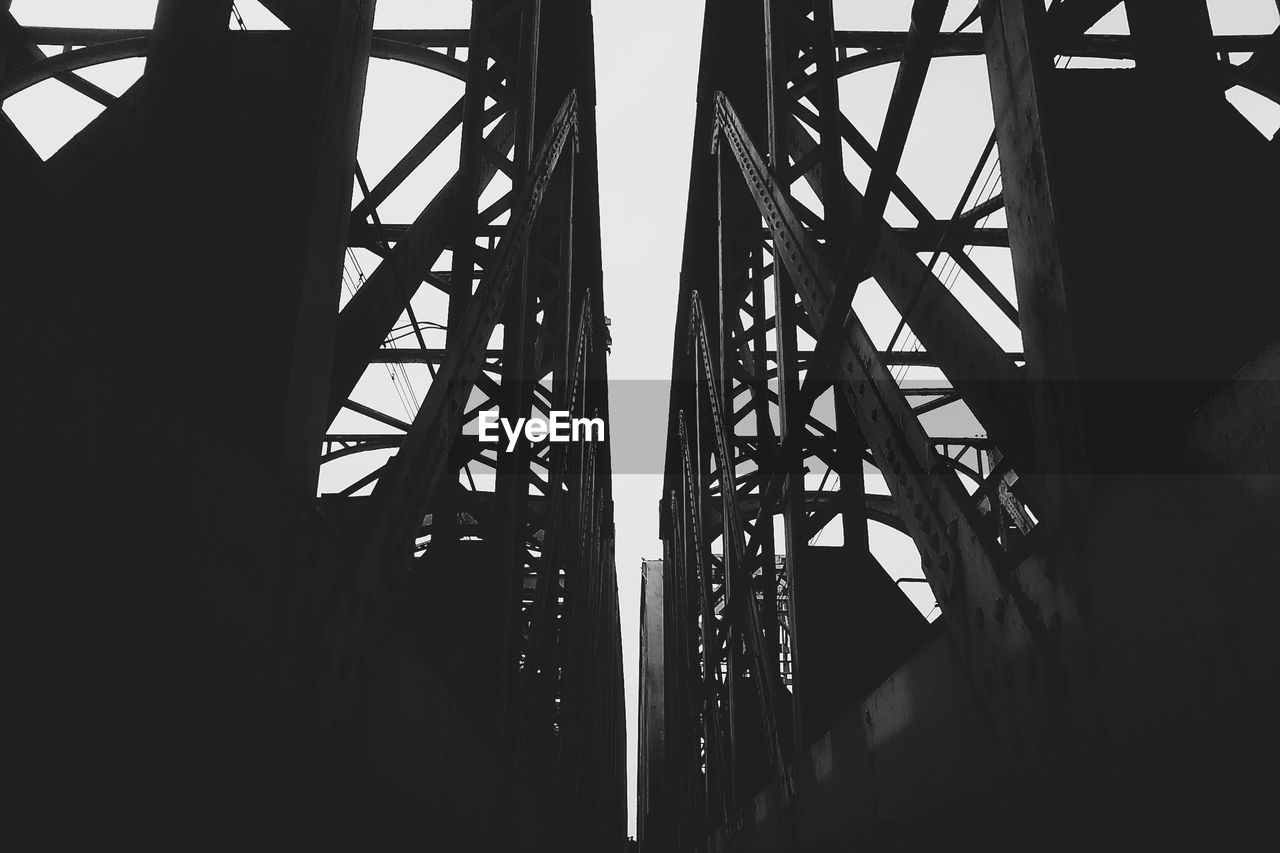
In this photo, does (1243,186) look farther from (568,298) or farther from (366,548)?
(568,298)

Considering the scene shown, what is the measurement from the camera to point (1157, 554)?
1803 mm

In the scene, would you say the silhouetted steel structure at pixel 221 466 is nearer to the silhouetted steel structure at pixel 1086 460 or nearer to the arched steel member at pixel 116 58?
the silhouetted steel structure at pixel 1086 460

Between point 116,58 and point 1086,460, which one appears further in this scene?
point 116,58

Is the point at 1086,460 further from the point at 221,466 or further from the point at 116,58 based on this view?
the point at 116,58

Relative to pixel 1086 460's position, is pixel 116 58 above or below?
above

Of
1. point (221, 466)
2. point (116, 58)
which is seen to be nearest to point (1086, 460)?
point (221, 466)

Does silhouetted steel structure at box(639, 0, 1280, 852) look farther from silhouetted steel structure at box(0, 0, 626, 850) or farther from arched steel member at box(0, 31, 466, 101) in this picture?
arched steel member at box(0, 31, 466, 101)

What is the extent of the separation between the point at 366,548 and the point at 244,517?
0.76 m

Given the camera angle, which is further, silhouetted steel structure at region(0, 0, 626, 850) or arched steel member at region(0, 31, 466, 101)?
arched steel member at region(0, 31, 466, 101)

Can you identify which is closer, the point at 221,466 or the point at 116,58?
the point at 221,466

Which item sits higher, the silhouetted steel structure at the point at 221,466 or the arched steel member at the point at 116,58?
the arched steel member at the point at 116,58

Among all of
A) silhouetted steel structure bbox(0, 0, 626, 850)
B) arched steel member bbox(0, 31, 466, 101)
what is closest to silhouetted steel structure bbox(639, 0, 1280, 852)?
silhouetted steel structure bbox(0, 0, 626, 850)

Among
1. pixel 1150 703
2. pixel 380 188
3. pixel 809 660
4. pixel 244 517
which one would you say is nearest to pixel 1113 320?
pixel 1150 703

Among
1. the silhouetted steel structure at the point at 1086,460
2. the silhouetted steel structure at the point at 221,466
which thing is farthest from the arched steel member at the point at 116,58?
the silhouetted steel structure at the point at 1086,460
